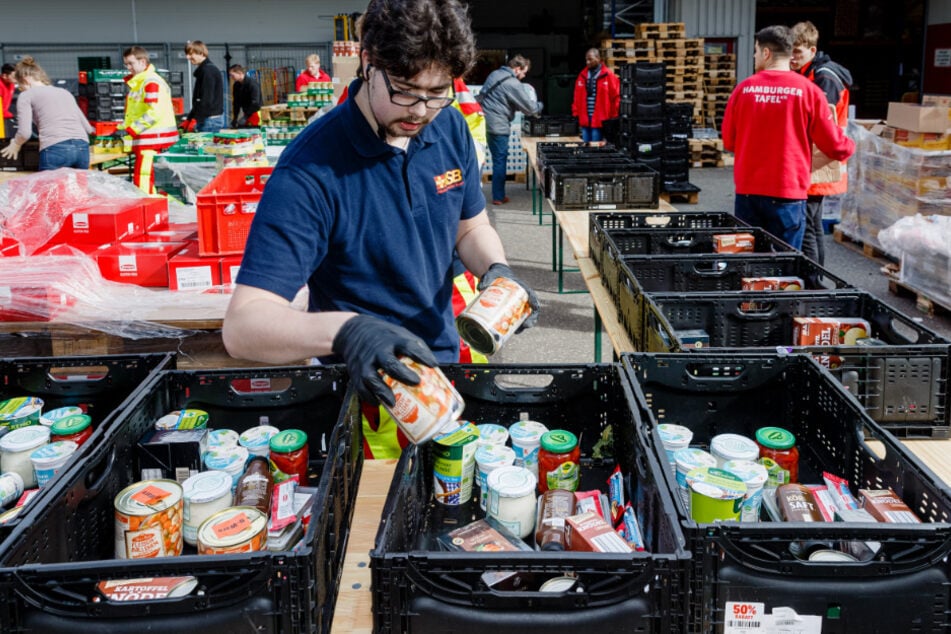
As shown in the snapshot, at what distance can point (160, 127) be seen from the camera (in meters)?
9.50

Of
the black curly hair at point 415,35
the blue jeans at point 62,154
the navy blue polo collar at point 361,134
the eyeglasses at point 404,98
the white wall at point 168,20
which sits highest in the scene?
the white wall at point 168,20

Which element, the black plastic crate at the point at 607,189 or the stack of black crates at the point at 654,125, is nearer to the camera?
the black plastic crate at the point at 607,189

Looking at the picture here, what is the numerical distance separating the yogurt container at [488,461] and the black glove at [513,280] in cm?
29

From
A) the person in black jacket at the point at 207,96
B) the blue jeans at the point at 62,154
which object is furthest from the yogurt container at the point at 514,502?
the person in black jacket at the point at 207,96

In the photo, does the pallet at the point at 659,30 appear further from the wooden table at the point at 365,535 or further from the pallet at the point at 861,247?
the wooden table at the point at 365,535

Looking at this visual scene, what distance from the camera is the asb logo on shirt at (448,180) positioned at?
2424mm

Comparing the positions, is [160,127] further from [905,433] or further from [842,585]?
[842,585]

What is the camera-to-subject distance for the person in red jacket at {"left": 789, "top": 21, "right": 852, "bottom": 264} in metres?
6.36

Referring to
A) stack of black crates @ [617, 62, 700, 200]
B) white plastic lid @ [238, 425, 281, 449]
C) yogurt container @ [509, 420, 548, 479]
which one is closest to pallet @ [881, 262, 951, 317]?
stack of black crates @ [617, 62, 700, 200]

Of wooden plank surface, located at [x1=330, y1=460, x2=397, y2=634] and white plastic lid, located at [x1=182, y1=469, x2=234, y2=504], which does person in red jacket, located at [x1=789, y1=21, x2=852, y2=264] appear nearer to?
wooden plank surface, located at [x1=330, y1=460, x2=397, y2=634]

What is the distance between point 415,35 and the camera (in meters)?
1.89

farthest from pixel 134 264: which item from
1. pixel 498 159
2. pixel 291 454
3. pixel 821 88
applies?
pixel 498 159

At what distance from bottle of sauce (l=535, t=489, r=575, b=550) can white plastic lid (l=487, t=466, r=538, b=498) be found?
0.15ft

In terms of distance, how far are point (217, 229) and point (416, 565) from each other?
315 centimetres
